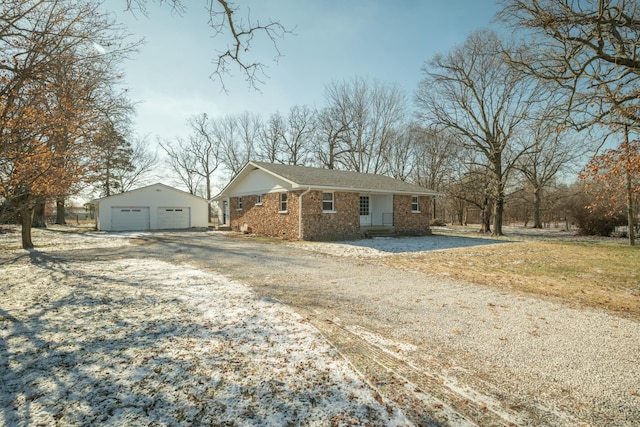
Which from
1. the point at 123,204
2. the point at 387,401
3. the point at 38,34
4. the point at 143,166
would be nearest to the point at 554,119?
the point at 387,401

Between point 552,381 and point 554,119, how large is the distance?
21.6 ft

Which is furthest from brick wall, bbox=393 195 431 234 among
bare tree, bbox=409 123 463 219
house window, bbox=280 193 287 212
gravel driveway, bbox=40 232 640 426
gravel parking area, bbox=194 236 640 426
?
gravel driveway, bbox=40 232 640 426

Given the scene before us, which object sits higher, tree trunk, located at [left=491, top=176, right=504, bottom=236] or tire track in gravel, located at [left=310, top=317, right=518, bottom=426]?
tree trunk, located at [left=491, top=176, right=504, bottom=236]

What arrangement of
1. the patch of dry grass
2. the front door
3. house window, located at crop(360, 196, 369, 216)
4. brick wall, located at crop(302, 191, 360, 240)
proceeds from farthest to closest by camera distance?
house window, located at crop(360, 196, 369, 216) < the front door < brick wall, located at crop(302, 191, 360, 240) < the patch of dry grass

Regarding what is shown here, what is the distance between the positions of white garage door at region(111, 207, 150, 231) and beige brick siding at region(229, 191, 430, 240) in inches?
376

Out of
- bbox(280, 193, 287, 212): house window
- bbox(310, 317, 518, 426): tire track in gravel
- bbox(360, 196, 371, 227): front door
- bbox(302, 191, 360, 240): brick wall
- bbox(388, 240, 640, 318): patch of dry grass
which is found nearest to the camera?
bbox(310, 317, 518, 426): tire track in gravel

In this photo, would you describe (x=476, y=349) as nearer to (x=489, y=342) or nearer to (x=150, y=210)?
(x=489, y=342)

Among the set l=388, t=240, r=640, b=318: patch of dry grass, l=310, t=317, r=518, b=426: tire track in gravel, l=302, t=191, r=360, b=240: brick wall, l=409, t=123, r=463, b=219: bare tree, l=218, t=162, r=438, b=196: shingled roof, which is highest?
l=409, t=123, r=463, b=219: bare tree

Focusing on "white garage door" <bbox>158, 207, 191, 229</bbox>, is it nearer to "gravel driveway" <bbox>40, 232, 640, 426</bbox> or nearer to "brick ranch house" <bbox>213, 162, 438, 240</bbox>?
"brick ranch house" <bbox>213, 162, 438, 240</bbox>

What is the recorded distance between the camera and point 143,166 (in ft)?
122

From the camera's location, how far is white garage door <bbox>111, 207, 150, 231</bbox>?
2433 cm

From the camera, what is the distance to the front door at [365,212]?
1906 centimetres

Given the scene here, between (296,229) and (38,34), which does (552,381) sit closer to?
(38,34)

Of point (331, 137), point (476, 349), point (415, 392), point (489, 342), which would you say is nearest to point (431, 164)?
point (331, 137)
